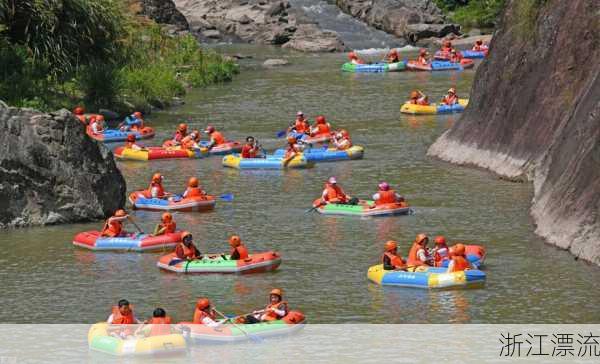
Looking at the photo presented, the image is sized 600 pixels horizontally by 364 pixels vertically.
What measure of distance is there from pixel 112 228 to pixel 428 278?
974 centimetres

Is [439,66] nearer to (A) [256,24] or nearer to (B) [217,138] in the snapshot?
(A) [256,24]

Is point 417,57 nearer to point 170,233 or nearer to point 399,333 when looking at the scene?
point 170,233

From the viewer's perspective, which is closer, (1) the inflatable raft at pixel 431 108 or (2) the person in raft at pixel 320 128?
(2) the person in raft at pixel 320 128

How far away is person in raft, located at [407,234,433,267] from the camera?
116 ft

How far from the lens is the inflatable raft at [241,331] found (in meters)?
29.3

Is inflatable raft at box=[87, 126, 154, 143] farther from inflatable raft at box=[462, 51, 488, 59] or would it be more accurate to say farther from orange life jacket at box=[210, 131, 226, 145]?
inflatable raft at box=[462, 51, 488, 59]

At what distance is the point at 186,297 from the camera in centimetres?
3384

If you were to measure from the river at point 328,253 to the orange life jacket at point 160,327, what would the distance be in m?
3.36

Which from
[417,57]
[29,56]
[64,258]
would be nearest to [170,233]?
[64,258]

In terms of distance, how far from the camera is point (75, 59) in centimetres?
6366

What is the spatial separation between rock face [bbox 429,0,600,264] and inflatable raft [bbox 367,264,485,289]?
12.0ft

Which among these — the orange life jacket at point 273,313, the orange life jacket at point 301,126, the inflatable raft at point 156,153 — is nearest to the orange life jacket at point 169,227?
the orange life jacket at point 273,313

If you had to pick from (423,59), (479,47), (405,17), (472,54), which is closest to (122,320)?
(423,59)

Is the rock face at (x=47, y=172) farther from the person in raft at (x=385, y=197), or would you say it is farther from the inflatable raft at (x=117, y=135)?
the inflatable raft at (x=117, y=135)
